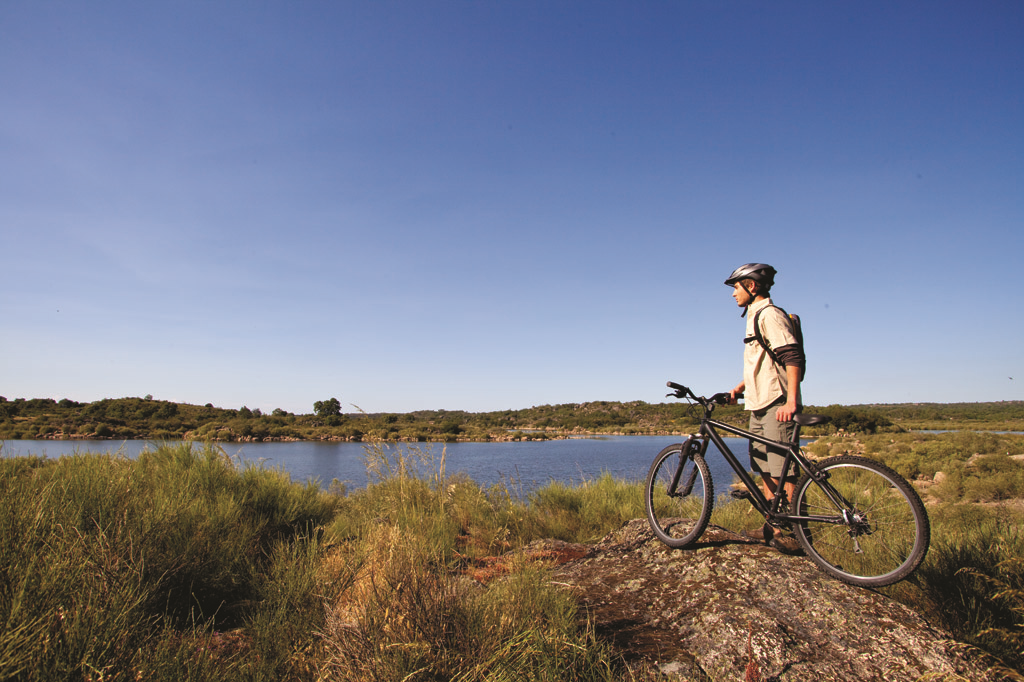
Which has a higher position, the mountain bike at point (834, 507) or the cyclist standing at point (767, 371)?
the cyclist standing at point (767, 371)

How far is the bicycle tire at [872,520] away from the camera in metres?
2.85

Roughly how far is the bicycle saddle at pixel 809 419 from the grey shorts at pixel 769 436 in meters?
0.10

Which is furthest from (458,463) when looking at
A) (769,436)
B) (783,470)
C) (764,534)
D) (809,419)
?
(809,419)

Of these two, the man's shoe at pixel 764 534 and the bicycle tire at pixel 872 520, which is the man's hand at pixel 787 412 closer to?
the bicycle tire at pixel 872 520

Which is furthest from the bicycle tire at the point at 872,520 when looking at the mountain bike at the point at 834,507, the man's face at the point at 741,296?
the man's face at the point at 741,296

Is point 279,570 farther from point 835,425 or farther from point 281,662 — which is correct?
point 835,425

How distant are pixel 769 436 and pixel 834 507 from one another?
26.5 inches

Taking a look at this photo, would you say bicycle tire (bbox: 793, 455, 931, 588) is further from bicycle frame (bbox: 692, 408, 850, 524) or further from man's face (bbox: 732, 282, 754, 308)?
man's face (bbox: 732, 282, 754, 308)

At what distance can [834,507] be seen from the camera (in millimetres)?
3283

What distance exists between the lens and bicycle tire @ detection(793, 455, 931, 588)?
2.85 meters

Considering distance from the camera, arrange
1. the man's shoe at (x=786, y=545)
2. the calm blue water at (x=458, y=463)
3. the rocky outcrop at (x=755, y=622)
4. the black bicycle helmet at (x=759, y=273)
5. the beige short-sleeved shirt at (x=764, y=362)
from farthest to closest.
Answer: the calm blue water at (x=458, y=463)
the black bicycle helmet at (x=759, y=273)
the beige short-sleeved shirt at (x=764, y=362)
the man's shoe at (x=786, y=545)
the rocky outcrop at (x=755, y=622)

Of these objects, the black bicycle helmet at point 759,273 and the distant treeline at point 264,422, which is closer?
the black bicycle helmet at point 759,273

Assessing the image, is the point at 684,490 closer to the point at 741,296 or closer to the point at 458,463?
the point at 741,296

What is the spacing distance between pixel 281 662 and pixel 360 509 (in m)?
4.37
